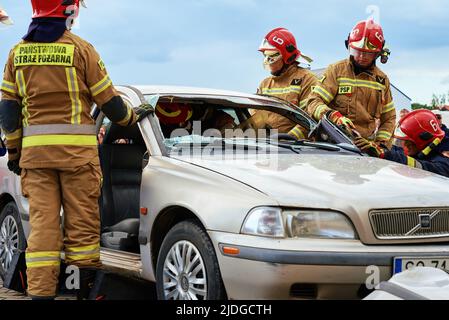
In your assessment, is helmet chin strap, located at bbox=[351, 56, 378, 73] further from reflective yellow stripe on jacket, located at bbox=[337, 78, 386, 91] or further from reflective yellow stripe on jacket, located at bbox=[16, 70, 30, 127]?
reflective yellow stripe on jacket, located at bbox=[16, 70, 30, 127]

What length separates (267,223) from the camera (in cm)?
381

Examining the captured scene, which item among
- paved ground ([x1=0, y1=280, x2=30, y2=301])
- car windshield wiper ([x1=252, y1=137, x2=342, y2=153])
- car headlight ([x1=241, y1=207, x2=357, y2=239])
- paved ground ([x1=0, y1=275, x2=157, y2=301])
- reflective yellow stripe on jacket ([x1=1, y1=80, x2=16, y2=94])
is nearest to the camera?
car headlight ([x1=241, y1=207, x2=357, y2=239])

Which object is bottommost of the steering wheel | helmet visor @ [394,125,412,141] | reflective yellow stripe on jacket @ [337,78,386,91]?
the steering wheel

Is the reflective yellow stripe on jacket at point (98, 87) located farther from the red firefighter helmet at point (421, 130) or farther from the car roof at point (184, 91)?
the red firefighter helmet at point (421, 130)

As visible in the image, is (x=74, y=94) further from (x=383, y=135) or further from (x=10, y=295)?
(x=383, y=135)

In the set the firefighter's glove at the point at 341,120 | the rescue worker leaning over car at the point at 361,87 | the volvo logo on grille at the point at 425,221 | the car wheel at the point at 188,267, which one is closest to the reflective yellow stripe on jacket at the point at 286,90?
the rescue worker leaning over car at the point at 361,87

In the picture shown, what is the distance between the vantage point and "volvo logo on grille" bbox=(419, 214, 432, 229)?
13.1ft

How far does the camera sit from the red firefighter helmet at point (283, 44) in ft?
24.7

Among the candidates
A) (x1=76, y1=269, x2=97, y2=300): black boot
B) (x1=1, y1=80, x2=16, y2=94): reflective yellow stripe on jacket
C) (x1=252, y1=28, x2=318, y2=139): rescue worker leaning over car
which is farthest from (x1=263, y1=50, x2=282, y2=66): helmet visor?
(x1=76, y1=269, x2=97, y2=300): black boot

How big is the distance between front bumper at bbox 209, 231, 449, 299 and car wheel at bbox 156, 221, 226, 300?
0.11m

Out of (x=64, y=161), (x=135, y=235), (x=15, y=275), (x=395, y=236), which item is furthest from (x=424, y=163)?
(x=15, y=275)

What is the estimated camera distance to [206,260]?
3957 mm

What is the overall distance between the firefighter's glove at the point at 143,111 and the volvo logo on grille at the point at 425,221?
195 centimetres
